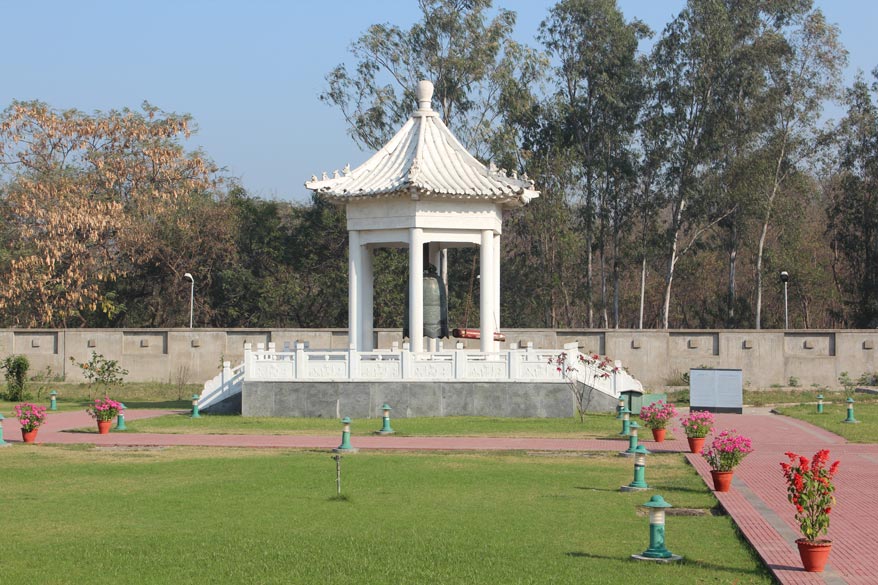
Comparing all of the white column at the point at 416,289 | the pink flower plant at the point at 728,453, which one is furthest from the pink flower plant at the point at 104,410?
the pink flower plant at the point at 728,453

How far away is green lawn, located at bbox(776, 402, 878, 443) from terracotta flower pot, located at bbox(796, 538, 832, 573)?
44.7ft

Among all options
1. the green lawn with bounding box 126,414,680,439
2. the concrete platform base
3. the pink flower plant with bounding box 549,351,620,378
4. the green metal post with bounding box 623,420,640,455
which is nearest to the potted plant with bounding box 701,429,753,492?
the green metal post with bounding box 623,420,640,455

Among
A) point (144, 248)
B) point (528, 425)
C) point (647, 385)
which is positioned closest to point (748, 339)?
point (647, 385)

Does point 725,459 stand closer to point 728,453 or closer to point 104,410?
point 728,453

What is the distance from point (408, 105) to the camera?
49156 millimetres

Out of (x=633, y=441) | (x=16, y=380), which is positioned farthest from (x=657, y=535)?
(x=16, y=380)

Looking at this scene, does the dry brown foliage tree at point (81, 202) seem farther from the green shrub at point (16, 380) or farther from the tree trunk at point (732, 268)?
the tree trunk at point (732, 268)

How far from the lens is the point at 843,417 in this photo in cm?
2877

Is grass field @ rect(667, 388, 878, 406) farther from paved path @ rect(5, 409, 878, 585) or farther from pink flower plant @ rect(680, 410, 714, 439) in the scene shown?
pink flower plant @ rect(680, 410, 714, 439)

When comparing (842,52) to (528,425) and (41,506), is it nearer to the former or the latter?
(528,425)

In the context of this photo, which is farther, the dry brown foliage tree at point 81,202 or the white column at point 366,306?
the dry brown foliage tree at point 81,202

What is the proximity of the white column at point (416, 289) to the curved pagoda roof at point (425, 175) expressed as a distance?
4.17ft

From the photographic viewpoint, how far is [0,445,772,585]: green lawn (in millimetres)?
10711

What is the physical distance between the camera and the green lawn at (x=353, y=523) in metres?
10.7
